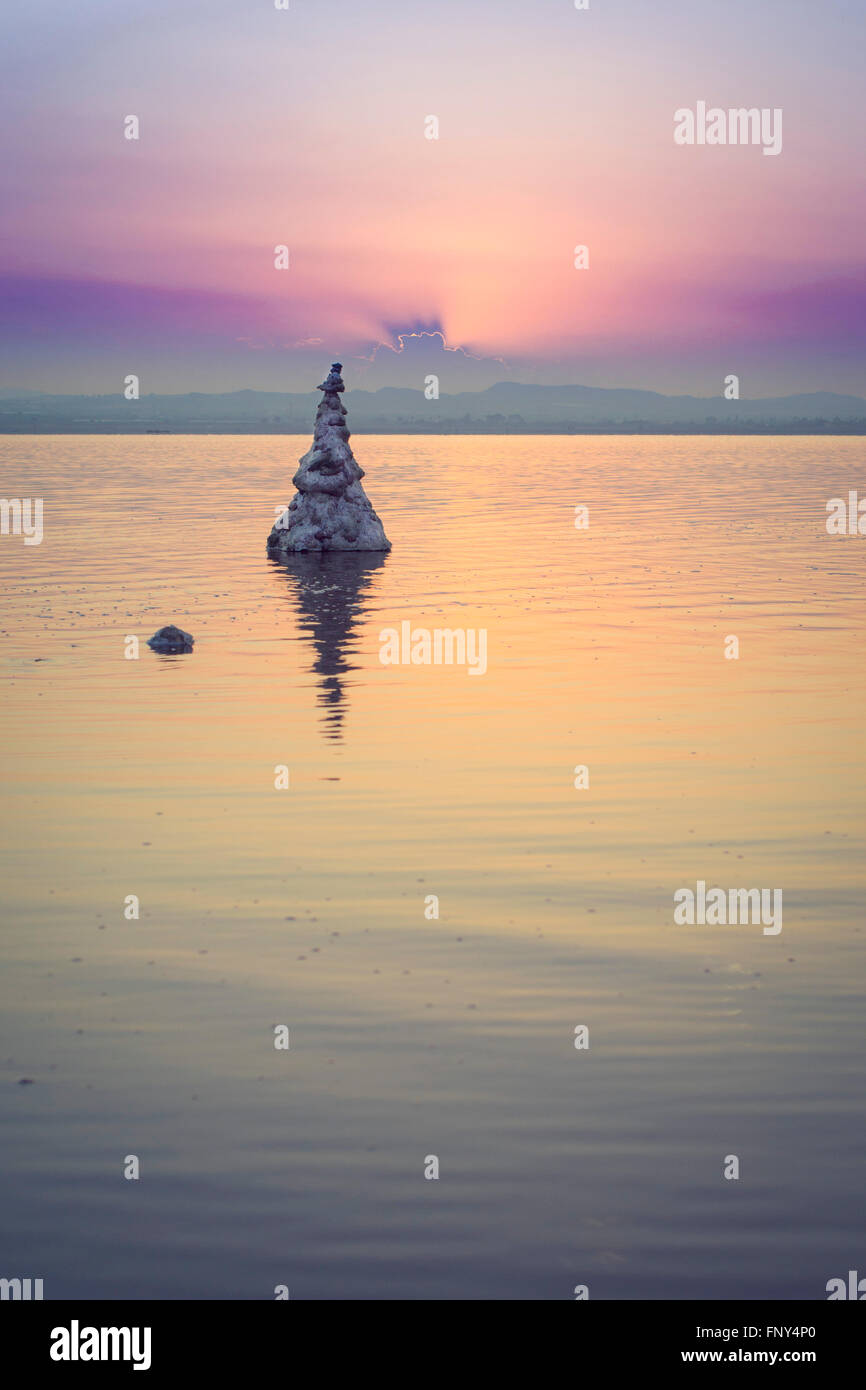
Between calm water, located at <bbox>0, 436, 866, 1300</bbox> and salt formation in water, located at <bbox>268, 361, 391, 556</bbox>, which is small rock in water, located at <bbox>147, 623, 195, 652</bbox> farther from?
salt formation in water, located at <bbox>268, 361, 391, 556</bbox>

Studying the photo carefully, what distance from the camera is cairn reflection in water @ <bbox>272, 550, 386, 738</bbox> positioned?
23.7 m

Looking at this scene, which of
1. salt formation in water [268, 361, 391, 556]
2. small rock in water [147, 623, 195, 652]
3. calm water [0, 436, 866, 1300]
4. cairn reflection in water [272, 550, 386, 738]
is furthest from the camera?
salt formation in water [268, 361, 391, 556]

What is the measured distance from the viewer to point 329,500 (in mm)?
48062

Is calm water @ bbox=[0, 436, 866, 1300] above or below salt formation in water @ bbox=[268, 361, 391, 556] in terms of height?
below

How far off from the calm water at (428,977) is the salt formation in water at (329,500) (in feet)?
59.5

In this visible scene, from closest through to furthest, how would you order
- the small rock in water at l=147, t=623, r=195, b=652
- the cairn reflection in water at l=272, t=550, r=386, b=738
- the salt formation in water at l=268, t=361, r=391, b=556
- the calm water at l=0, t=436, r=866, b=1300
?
1. the calm water at l=0, t=436, r=866, b=1300
2. the cairn reflection in water at l=272, t=550, r=386, b=738
3. the small rock in water at l=147, t=623, r=195, b=652
4. the salt formation in water at l=268, t=361, r=391, b=556

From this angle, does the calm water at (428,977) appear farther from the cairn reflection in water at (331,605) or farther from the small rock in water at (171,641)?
the small rock in water at (171,641)

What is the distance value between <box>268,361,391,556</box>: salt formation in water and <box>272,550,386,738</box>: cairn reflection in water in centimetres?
58

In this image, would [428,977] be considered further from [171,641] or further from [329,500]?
[329,500]

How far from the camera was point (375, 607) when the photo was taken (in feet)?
116

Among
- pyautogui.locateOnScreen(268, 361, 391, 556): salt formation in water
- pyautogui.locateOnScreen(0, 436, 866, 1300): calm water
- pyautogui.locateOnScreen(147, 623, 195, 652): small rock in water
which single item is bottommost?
pyautogui.locateOnScreen(0, 436, 866, 1300): calm water

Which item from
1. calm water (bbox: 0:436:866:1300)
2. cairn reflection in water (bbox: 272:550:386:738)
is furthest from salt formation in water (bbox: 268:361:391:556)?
calm water (bbox: 0:436:866:1300)
